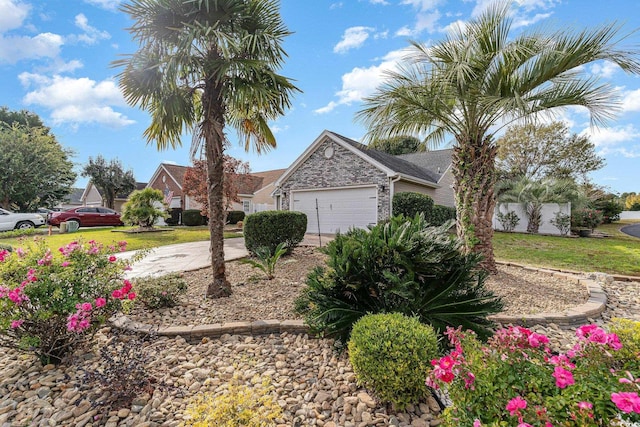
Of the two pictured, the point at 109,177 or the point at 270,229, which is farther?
the point at 109,177

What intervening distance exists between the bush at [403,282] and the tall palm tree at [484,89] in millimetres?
3016

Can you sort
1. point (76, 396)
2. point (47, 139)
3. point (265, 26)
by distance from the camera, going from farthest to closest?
point (47, 139)
point (265, 26)
point (76, 396)

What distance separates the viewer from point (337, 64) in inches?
314

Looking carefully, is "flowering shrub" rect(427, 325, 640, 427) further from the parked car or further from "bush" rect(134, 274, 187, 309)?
the parked car

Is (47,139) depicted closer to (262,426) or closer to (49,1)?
(49,1)

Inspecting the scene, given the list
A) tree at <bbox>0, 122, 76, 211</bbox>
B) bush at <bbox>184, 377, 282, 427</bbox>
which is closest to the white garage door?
bush at <bbox>184, 377, 282, 427</bbox>

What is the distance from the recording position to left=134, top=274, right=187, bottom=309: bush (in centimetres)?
391

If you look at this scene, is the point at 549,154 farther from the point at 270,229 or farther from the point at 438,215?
the point at 270,229

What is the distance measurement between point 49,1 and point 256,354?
8265 mm

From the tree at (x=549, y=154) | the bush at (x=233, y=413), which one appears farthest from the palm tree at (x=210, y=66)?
the tree at (x=549, y=154)

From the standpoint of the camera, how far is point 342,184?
13.4 meters

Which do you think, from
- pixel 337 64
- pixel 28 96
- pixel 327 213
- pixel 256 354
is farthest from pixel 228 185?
pixel 256 354

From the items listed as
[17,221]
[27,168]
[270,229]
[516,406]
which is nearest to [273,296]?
[270,229]

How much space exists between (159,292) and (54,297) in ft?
5.19
